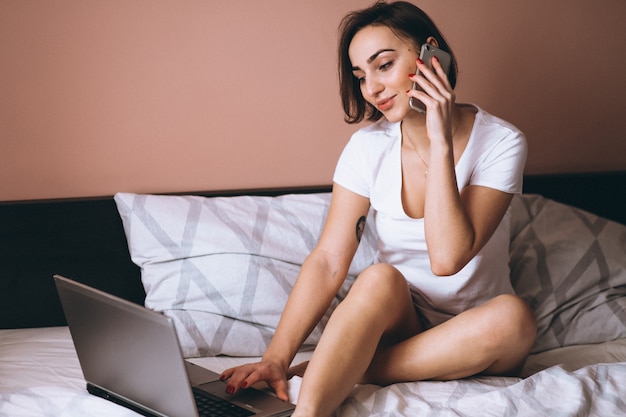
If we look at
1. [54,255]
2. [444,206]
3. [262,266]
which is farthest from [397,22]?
[54,255]

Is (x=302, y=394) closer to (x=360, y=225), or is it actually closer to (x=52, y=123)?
(x=360, y=225)

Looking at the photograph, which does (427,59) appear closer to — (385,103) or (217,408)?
(385,103)

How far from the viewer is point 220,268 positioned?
1712 millimetres

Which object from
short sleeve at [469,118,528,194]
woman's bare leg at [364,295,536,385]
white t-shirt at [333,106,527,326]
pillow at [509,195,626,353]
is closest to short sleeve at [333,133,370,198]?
white t-shirt at [333,106,527,326]

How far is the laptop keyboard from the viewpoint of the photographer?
1.21 m

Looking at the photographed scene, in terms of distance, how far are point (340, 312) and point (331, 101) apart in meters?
0.91

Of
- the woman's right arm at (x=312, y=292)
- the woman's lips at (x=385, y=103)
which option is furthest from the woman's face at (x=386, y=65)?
the woman's right arm at (x=312, y=292)

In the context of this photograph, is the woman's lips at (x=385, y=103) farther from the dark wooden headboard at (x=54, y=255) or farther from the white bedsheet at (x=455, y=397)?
the dark wooden headboard at (x=54, y=255)

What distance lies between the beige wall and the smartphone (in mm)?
597

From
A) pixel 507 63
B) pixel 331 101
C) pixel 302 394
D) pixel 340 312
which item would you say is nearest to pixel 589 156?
pixel 507 63

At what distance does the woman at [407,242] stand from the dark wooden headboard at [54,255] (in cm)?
59

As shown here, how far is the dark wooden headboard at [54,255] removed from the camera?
1775mm

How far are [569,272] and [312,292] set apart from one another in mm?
749

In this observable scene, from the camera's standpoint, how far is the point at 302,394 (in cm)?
117
